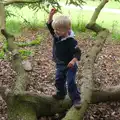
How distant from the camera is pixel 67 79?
4.52 meters

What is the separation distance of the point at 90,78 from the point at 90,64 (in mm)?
579

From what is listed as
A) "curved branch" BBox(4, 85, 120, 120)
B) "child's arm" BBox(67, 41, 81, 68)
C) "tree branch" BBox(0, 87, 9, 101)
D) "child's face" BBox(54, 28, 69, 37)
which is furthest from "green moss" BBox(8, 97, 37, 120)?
"child's face" BBox(54, 28, 69, 37)

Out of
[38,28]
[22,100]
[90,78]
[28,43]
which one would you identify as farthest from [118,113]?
[38,28]

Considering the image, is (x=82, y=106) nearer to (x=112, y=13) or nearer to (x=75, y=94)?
(x=75, y=94)

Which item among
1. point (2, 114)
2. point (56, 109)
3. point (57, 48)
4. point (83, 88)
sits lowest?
point (2, 114)

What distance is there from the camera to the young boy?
13.9ft

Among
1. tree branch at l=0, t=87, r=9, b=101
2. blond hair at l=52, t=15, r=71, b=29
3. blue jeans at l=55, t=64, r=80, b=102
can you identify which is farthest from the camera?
tree branch at l=0, t=87, r=9, b=101

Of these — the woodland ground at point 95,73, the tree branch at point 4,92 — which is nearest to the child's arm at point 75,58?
the tree branch at point 4,92

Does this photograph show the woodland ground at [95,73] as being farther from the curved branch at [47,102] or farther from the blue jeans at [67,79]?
the blue jeans at [67,79]

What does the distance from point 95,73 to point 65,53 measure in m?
3.00

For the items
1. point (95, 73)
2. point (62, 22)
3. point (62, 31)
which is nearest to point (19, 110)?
point (62, 31)

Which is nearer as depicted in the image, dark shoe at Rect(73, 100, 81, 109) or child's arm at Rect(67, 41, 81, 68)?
child's arm at Rect(67, 41, 81, 68)

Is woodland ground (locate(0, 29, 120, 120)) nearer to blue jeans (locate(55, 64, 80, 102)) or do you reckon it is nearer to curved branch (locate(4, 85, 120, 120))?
curved branch (locate(4, 85, 120, 120))

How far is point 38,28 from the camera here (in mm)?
12664
